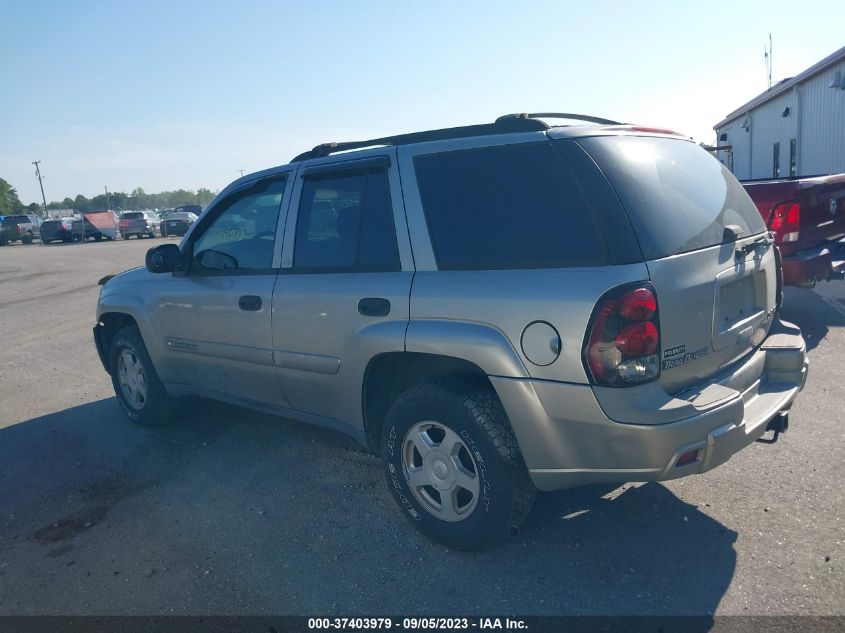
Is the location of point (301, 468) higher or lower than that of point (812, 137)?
lower

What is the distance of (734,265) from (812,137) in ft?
61.6

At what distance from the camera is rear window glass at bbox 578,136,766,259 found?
3.03m

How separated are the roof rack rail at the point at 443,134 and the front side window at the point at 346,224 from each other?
23 cm

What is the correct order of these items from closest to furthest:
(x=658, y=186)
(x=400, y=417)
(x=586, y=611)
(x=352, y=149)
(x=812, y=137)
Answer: (x=586, y=611) < (x=658, y=186) < (x=400, y=417) < (x=352, y=149) < (x=812, y=137)

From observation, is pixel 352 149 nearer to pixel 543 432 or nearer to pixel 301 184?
pixel 301 184

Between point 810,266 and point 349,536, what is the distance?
573 cm

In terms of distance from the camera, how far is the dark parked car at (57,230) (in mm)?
38156

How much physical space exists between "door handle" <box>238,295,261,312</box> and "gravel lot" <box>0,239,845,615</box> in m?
1.10

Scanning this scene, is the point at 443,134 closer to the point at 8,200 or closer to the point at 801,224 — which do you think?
the point at 801,224

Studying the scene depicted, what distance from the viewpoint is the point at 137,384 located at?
5609mm

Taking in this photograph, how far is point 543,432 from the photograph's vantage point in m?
3.05

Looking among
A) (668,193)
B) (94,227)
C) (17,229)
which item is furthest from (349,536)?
(17,229)

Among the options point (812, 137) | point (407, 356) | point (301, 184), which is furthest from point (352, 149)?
point (812, 137)

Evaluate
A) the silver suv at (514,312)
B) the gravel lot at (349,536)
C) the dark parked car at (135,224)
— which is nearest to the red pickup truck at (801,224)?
the gravel lot at (349,536)
